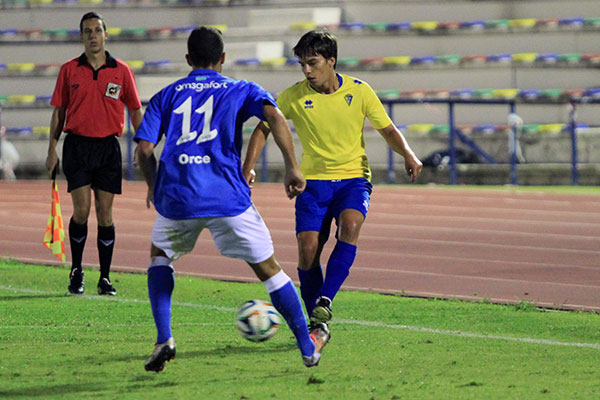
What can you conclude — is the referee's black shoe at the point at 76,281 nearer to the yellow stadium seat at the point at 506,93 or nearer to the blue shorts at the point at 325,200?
the blue shorts at the point at 325,200

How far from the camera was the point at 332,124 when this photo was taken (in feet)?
23.3

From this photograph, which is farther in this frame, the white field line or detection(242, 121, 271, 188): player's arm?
the white field line

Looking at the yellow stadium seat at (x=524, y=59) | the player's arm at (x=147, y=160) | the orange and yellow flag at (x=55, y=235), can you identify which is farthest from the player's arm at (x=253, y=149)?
the yellow stadium seat at (x=524, y=59)

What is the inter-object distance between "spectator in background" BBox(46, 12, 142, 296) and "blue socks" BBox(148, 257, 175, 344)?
3161 mm

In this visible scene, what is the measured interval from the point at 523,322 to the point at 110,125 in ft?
11.2

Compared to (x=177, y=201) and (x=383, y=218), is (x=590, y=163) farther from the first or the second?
(x=177, y=201)

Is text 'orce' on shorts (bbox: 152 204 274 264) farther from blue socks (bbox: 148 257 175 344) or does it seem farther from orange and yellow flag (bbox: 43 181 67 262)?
orange and yellow flag (bbox: 43 181 67 262)

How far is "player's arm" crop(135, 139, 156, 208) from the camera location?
5.79 meters

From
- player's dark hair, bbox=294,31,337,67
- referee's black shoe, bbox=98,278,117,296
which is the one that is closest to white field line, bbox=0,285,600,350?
referee's black shoe, bbox=98,278,117,296

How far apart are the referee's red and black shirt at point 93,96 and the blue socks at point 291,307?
3.53m

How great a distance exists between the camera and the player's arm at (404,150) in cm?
706

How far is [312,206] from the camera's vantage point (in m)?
7.07

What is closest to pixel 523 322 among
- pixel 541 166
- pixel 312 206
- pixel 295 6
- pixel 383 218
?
pixel 312 206

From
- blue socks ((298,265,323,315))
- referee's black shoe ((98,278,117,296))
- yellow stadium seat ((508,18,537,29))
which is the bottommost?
referee's black shoe ((98,278,117,296))
